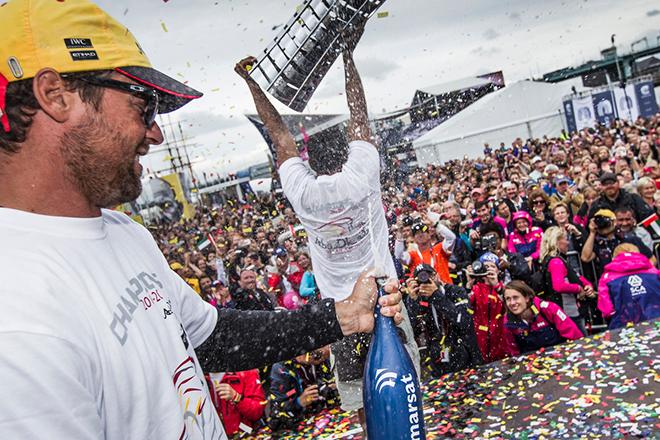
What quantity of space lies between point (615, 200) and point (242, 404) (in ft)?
16.3

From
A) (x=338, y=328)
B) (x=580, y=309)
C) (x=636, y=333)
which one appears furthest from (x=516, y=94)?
(x=338, y=328)

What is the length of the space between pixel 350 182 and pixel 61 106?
5.84 feet

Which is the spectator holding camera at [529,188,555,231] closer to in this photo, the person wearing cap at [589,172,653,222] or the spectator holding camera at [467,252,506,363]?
the person wearing cap at [589,172,653,222]

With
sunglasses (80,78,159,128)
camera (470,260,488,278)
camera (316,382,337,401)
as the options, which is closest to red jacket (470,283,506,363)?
camera (470,260,488,278)

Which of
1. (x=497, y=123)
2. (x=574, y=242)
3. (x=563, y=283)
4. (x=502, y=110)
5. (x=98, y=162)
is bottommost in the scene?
(x=563, y=283)

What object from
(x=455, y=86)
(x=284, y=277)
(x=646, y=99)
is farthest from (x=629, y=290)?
(x=455, y=86)

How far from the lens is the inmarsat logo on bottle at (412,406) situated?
5.20ft

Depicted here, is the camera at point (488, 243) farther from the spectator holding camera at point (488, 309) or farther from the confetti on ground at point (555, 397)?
the confetti on ground at point (555, 397)

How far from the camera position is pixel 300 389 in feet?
14.3

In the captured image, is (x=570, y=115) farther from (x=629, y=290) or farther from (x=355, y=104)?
(x=355, y=104)

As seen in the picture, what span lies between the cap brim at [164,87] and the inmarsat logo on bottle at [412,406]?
1.09 m

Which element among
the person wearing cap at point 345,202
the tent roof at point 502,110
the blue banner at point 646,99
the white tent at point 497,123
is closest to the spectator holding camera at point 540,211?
the person wearing cap at point 345,202

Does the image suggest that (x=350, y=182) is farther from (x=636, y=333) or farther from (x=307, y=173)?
(x=636, y=333)

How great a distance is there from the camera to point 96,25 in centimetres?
117
